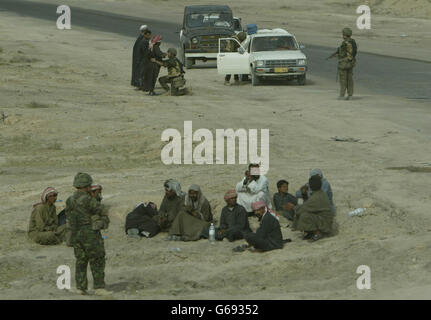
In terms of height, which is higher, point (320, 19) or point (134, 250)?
point (320, 19)

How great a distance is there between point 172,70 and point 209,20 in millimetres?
7897

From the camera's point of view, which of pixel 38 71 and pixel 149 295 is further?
pixel 38 71

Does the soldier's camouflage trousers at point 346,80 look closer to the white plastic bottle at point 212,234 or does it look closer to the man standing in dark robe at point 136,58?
the man standing in dark robe at point 136,58

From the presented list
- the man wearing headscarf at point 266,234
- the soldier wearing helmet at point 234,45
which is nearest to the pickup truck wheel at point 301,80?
the soldier wearing helmet at point 234,45

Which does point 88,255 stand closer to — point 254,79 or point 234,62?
point 254,79

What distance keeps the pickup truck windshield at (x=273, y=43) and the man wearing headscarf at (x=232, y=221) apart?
48.0ft

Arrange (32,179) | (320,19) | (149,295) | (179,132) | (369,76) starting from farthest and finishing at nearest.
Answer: (320,19)
(369,76)
(179,132)
(32,179)
(149,295)

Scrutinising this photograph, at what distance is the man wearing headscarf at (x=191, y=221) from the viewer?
14922 mm

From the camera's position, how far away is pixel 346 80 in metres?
25.4

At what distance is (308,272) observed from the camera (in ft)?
42.3

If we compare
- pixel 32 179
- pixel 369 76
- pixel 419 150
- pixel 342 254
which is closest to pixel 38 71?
pixel 369 76

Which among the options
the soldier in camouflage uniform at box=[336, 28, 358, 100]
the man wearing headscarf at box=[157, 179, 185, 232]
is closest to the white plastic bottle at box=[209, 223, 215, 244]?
the man wearing headscarf at box=[157, 179, 185, 232]
